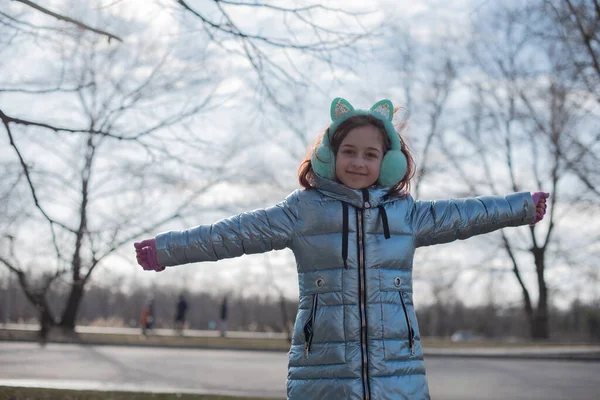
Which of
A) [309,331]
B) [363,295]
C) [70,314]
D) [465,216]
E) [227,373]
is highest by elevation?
[465,216]

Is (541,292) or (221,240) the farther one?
(541,292)

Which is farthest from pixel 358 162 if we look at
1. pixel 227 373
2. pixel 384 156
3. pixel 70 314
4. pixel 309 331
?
pixel 70 314

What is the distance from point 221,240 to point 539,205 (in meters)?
1.67

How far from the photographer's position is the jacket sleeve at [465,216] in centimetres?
346

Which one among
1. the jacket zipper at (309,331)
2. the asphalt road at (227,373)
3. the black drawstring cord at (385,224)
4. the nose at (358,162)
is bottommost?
the asphalt road at (227,373)

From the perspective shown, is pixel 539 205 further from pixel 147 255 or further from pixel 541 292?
pixel 541 292

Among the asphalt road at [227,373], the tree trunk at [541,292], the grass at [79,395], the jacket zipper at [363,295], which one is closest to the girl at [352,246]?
the jacket zipper at [363,295]

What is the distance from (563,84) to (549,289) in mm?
8810

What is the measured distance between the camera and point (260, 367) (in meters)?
11.9

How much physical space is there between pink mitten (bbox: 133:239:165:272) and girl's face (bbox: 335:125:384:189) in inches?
37.6

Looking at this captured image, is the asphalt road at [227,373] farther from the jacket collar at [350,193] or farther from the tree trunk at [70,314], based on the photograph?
the jacket collar at [350,193]

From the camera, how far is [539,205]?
3.65 metres

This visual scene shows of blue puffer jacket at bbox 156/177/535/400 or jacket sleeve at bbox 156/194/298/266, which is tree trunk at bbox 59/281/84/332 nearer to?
jacket sleeve at bbox 156/194/298/266

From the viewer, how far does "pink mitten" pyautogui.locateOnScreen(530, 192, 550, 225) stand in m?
3.63
